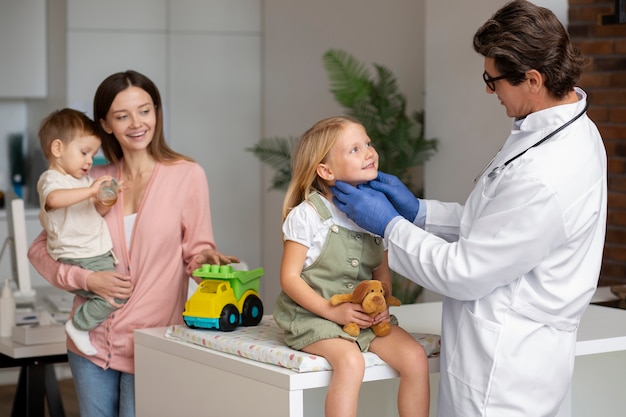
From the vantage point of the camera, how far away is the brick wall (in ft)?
13.4

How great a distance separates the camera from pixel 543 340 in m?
2.00

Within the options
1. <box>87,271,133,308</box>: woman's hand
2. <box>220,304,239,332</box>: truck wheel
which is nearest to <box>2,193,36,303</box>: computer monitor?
<box>87,271,133,308</box>: woman's hand

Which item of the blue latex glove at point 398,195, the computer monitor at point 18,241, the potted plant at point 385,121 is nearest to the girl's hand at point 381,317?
the blue latex glove at point 398,195

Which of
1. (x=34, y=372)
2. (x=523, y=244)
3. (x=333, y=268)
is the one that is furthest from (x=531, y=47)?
(x=34, y=372)

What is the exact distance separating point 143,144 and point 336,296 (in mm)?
787

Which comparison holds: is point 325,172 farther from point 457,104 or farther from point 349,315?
point 457,104

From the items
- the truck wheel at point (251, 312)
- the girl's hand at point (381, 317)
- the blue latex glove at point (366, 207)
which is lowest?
the truck wheel at point (251, 312)

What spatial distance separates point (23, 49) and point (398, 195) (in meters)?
4.25

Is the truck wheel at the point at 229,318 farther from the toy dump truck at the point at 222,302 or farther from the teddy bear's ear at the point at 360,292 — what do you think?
the teddy bear's ear at the point at 360,292

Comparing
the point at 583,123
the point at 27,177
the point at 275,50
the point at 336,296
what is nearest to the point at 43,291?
the point at 27,177

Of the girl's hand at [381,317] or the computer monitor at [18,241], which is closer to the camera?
the girl's hand at [381,317]

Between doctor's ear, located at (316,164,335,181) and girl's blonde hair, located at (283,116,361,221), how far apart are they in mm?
11

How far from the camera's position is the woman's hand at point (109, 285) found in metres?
2.53

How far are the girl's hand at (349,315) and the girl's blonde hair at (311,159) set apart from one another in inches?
10.3
